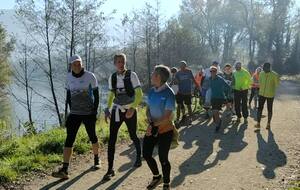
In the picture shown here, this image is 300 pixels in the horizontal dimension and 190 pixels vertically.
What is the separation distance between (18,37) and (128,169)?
73.0 ft

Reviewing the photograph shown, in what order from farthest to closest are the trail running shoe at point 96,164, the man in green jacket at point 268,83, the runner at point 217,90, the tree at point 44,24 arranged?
the tree at point 44,24, the man in green jacket at point 268,83, the runner at point 217,90, the trail running shoe at point 96,164

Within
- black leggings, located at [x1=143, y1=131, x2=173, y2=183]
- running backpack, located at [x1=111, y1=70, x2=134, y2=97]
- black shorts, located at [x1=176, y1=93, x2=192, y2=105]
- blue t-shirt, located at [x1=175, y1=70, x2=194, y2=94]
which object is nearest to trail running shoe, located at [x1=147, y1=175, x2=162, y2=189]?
black leggings, located at [x1=143, y1=131, x2=173, y2=183]

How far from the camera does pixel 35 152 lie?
9.77m

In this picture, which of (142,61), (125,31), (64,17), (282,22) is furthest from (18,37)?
(282,22)

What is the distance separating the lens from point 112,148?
8.16 m

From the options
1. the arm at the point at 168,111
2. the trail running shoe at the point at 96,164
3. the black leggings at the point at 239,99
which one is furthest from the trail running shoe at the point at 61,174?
the black leggings at the point at 239,99

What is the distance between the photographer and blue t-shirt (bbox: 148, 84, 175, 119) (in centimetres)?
673

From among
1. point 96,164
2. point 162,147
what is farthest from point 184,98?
point 162,147

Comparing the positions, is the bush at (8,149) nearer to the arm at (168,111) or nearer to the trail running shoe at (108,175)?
the trail running shoe at (108,175)

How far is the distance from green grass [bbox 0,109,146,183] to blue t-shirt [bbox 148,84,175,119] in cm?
302

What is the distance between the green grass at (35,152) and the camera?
8.53 meters

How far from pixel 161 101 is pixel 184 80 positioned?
7462 millimetres

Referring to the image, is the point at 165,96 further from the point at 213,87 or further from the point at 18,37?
the point at 18,37

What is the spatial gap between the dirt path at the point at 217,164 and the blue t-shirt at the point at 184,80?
1174 millimetres
